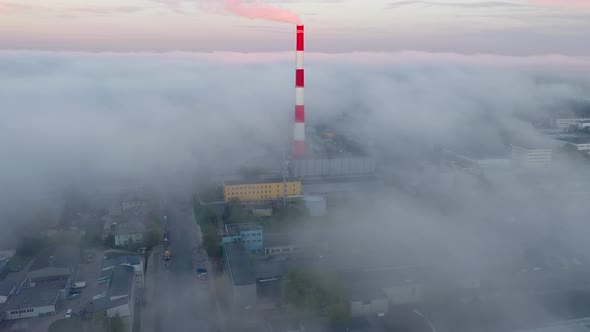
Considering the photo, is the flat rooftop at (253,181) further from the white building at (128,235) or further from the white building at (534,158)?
the white building at (534,158)

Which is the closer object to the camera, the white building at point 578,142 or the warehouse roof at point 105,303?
the warehouse roof at point 105,303

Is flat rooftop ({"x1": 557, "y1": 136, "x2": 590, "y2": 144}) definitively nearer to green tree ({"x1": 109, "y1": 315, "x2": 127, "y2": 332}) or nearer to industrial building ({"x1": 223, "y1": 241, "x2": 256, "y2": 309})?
industrial building ({"x1": 223, "y1": 241, "x2": 256, "y2": 309})

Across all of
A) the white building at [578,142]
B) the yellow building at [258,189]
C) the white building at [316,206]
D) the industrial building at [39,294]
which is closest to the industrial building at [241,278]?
the industrial building at [39,294]

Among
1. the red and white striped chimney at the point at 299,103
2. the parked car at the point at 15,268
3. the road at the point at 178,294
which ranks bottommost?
the parked car at the point at 15,268

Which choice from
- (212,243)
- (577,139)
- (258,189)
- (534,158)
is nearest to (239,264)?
(212,243)

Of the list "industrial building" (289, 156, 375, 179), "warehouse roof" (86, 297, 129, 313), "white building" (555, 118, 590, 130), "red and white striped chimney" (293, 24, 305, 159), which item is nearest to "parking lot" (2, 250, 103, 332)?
"warehouse roof" (86, 297, 129, 313)

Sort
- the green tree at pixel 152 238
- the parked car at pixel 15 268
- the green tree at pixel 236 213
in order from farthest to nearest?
the green tree at pixel 236 213, the green tree at pixel 152 238, the parked car at pixel 15 268
